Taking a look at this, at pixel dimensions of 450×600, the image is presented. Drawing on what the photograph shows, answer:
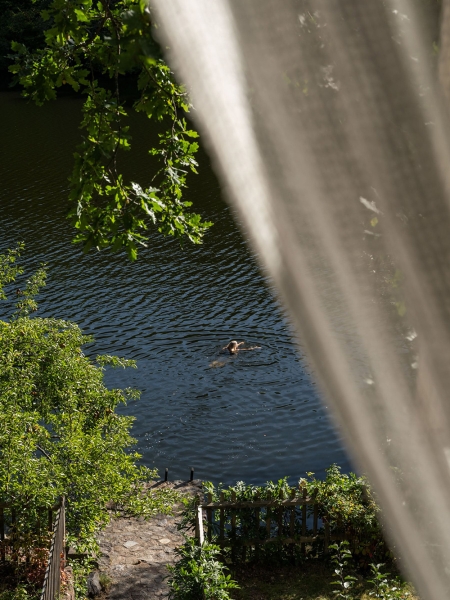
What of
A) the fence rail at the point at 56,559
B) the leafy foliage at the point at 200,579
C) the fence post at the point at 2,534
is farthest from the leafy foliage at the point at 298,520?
the fence post at the point at 2,534

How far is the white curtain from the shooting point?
936 mm

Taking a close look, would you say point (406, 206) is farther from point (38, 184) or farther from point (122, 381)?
point (38, 184)

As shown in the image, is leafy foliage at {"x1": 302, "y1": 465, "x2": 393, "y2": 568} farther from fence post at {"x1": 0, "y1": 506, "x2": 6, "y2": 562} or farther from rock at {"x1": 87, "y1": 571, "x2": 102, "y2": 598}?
fence post at {"x1": 0, "y1": 506, "x2": 6, "y2": 562}

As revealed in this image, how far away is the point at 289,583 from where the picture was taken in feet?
30.3

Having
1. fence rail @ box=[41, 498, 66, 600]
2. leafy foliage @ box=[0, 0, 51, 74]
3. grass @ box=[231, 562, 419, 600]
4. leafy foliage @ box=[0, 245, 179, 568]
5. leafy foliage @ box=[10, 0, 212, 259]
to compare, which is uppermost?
leafy foliage @ box=[0, 0, 51, 74]

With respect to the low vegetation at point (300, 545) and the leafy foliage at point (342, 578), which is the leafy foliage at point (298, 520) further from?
the leafy foliage at point (342, 578)

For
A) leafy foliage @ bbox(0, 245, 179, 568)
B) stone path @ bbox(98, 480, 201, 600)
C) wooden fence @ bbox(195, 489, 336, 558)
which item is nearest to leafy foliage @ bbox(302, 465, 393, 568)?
wooden fence @ bbox(195, 489, 336, 558)

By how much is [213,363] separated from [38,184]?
1774 centimetres

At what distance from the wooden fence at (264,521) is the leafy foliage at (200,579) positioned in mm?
1112

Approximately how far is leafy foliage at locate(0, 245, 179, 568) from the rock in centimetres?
70

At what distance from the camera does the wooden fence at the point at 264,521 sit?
9.41 metres

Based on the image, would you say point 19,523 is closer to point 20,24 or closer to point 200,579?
point 200,579

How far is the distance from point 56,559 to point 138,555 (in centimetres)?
326

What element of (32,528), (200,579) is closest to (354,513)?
(200,579)
